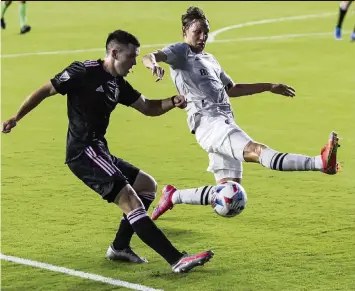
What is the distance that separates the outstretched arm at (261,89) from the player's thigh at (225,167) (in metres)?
0.72

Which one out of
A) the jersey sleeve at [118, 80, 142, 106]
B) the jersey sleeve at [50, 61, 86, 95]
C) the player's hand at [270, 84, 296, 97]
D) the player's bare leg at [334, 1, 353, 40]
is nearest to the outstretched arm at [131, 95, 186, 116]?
the jersey sleeve at [118, 80, 142, 106]

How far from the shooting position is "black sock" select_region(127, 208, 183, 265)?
9297 millimetres

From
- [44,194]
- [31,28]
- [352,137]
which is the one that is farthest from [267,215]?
[31,28]

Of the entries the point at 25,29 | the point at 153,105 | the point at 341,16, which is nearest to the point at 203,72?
the point at 153,105

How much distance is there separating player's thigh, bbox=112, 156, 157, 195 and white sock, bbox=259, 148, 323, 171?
42.7 inches

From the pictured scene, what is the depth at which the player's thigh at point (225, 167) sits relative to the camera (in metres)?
11.0

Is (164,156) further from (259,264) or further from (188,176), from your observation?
(259,264)

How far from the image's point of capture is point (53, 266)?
9.86 meters

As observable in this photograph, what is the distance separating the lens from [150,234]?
30.5 ft

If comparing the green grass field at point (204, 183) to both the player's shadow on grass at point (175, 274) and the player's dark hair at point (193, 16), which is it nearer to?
the player's shadow on grass at point (175, 274)

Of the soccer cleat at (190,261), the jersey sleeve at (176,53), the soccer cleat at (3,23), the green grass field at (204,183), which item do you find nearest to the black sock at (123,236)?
the green grass field at (204,183)

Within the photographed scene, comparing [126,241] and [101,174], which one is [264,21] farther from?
[101,174]

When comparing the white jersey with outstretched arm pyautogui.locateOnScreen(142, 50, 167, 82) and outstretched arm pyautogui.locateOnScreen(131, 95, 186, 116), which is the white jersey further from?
outstretched arm pyautogui.locateOnScreen(131, 95, 186, 116)

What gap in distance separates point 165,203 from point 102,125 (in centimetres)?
199
